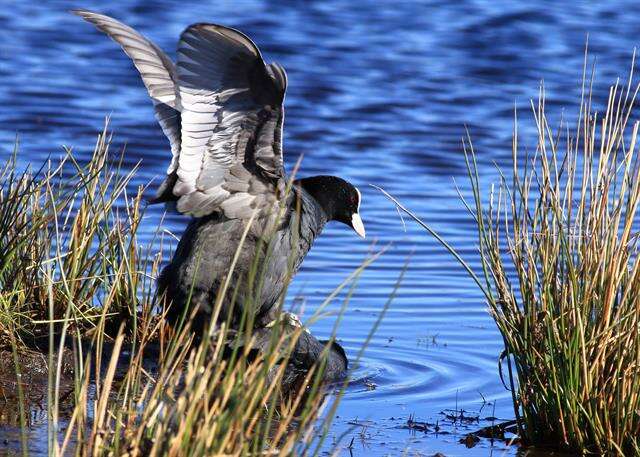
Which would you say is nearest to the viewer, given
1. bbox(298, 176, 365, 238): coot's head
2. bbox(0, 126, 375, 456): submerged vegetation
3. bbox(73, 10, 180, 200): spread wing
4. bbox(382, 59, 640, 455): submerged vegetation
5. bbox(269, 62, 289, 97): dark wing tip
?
bbox(0, 126, 375, 456): submerged vegetation

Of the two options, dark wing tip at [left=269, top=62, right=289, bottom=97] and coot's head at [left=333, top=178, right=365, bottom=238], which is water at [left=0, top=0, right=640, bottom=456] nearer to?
coot's head at [left=333, top=178, right=365, bottom=238]

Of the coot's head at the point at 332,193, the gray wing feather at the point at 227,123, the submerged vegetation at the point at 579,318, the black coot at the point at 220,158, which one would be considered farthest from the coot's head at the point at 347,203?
the submerged vegetation at the point at 579,318

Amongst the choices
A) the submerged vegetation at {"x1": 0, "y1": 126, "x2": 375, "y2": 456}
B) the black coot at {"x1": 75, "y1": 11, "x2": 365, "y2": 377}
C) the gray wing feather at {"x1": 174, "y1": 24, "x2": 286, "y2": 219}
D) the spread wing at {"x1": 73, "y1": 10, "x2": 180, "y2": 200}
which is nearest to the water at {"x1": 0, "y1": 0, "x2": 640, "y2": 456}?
the submerged vegetation at {"x1": 0, "y1": 126, "x2": 375, "y2": 456}

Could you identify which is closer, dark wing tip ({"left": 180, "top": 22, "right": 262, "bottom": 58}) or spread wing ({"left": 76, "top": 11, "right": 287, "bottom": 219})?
dark wing tip ({"left": 180, "top": 22, "right": 262, "bottom": 58})

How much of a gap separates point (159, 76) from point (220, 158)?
0.49 meters

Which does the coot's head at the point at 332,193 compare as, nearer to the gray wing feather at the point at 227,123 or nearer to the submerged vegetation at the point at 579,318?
the gray wing feather at the point at 227,123

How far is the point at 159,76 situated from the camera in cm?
529

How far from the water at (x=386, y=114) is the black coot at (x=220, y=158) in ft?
1.42

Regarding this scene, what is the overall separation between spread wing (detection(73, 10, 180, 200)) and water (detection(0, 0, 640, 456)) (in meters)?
0.85

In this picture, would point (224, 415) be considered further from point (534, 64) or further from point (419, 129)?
point (534, 64)

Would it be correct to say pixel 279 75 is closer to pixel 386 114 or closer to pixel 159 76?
pixel 159 76

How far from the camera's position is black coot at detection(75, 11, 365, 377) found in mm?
4707

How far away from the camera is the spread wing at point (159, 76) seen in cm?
489

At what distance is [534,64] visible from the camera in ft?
47.3
